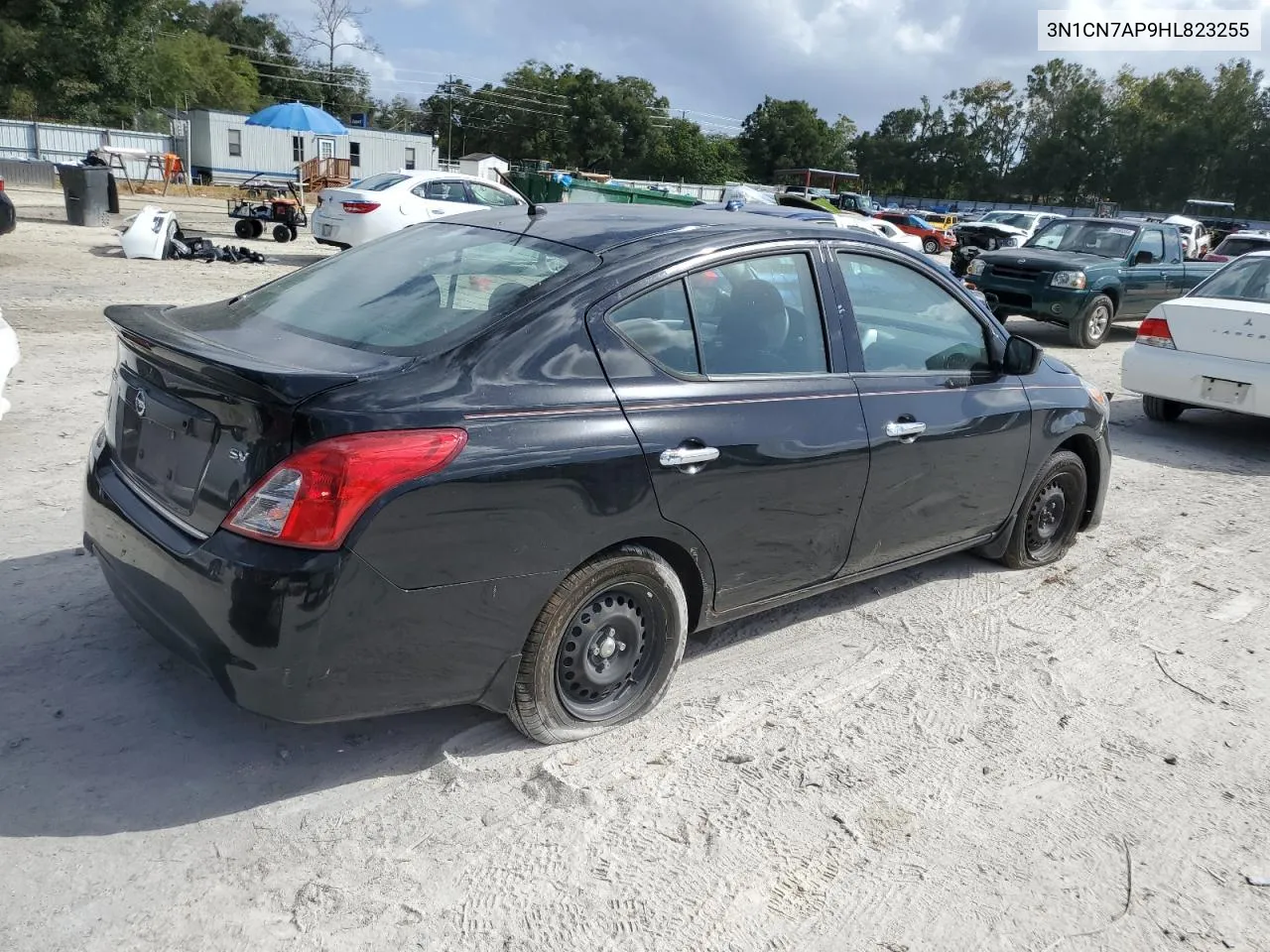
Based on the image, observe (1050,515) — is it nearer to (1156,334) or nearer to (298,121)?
(1156,334)

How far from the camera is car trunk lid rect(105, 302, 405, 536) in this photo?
2693 millimetres

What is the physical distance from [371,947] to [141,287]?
12.1 metres

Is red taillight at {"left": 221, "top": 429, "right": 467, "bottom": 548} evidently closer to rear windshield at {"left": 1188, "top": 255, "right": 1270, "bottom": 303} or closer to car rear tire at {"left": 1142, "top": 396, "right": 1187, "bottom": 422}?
rear windshield at {"left": 1188, "top": 255, "right": 1270, "bottom": 303}

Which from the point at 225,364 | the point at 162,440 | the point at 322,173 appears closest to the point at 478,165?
the point at 322,173

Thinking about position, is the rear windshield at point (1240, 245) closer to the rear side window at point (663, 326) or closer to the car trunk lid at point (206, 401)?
the rear side window at point (663, 326)

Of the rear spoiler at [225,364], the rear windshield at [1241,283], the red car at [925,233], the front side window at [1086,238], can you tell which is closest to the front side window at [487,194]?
the front side window at [1086,238]

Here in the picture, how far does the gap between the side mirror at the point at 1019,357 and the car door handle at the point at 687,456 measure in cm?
192

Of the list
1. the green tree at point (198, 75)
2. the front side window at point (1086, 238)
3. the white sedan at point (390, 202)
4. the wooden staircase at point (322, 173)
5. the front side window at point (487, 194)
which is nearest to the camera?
the front side window at point (1086, 238)

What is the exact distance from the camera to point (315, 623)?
2.64 metres

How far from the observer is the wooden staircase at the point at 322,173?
3300 cm

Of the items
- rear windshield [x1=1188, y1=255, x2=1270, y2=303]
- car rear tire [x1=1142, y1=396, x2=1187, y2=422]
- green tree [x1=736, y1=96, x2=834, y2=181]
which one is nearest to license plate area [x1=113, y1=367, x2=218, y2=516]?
rear windshield [x1=1188, y1=255, x2=1270, y2=303]

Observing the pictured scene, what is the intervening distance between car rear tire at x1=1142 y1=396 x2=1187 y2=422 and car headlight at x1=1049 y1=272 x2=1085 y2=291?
4125 mm

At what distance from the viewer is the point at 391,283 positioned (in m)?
3.54

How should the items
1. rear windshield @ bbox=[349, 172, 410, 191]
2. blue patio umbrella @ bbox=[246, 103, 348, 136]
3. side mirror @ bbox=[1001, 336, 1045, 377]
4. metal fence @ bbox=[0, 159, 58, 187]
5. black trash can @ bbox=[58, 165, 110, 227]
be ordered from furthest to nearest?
metal fence @ bbox=[0, 159, 58, 187] → blue patio umbrella @ bbox=[246, 103, 348, 136] → black trash can @ bbox=[58, 165, 110, 227] → rear windshield @ bbox=[349, 172, 410, 191] → side mirror @ bbox=[1001, 336, 1045, 377]
